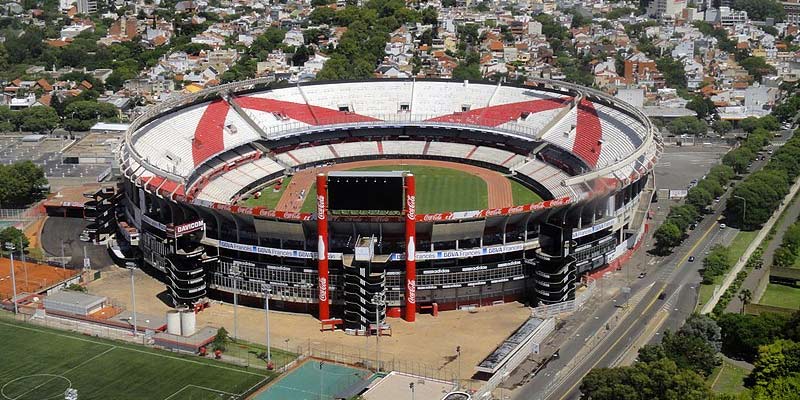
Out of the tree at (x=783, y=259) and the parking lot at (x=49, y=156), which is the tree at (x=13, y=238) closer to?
the parking lot at (x=49, y=156)

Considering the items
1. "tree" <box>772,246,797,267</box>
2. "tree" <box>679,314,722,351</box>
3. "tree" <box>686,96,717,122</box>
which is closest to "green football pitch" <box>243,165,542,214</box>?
"tree" <box>772,246,797,267</box>

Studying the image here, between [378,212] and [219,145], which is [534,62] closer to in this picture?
[219,145]

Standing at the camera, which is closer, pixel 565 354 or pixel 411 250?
pixel 565 354

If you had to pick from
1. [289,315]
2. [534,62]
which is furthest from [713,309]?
[534,62]

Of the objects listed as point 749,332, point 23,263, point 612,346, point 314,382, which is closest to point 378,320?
point 314,382

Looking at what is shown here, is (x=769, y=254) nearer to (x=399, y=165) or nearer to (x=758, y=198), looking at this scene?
(x=758, y=198)
